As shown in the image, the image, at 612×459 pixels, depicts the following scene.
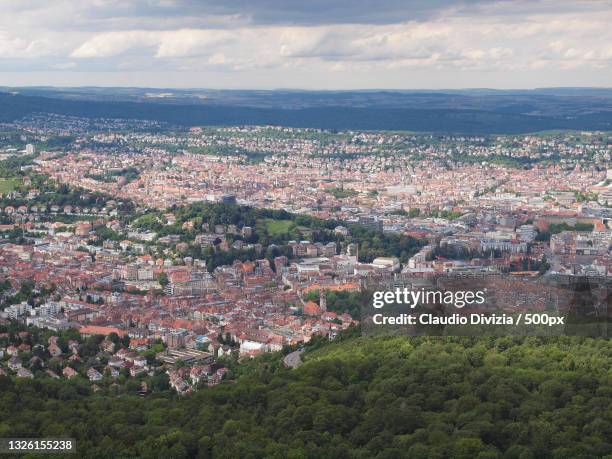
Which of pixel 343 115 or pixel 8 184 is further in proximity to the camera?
pixel 343 115

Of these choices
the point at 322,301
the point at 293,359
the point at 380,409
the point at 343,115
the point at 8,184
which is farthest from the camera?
the point at 343,115

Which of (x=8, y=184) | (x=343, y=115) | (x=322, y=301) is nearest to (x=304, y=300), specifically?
(x=322, y=301)

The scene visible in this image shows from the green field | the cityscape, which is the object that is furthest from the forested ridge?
the green field

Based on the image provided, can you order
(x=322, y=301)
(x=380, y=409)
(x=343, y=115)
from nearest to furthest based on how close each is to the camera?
(x=380, y=409), (x=322, y=301), (x=343, y=115)

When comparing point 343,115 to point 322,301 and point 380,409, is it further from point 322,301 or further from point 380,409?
point 380,409

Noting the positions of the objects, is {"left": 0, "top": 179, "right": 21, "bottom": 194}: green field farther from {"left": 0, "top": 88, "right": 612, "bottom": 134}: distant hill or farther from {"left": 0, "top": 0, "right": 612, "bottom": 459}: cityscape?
{"left": 0, "top": 88, "right": 612, "bottom": 134}: distant hill

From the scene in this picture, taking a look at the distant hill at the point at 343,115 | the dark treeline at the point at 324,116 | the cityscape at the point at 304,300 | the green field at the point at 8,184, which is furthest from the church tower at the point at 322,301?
the dark treeline at the point at 324,116
